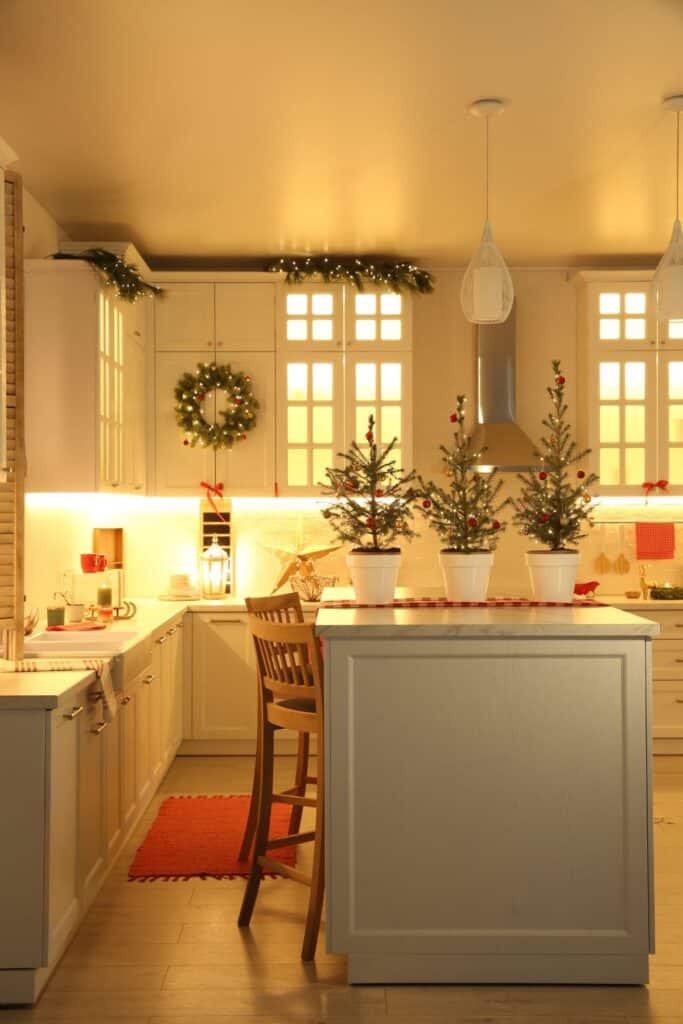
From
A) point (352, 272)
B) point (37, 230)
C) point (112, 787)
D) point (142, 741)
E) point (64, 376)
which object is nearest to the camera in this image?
point (112, 787)

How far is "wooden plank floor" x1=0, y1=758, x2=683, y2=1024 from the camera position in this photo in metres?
3.05

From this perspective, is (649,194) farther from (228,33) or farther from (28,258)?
(28,258)

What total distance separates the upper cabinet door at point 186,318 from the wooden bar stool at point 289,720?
298cm

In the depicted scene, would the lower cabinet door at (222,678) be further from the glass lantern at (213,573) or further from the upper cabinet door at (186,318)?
the upper cabinet door at (186,318)

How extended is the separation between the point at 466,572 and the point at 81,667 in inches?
52.5

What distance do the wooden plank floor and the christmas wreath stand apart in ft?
9.62

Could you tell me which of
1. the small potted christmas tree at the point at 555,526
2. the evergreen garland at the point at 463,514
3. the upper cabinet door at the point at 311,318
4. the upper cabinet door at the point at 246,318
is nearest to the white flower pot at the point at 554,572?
the small potted christmas tree at the point at 555,526

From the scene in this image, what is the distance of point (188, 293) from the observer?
6.57 metres

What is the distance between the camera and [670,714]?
6.36m

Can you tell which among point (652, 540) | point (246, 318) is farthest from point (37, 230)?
point (652, 540)

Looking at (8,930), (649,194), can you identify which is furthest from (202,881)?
(649,194)

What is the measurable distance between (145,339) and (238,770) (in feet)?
8.30

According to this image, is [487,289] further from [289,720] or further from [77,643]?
[77,643]

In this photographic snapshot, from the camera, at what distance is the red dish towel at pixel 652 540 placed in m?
6.90
